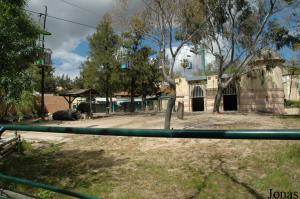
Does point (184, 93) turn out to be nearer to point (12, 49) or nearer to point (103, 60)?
point (103, 60)

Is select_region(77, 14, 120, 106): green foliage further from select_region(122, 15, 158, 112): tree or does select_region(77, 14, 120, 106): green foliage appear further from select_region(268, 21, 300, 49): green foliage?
select_region(268, 21, 300, 49): green foliage

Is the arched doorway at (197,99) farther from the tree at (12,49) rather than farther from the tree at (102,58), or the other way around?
the tree at (12,49)

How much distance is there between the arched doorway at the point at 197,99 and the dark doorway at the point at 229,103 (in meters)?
2.55

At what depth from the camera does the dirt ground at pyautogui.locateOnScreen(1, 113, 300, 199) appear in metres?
8.10

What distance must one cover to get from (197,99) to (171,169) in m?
30.4

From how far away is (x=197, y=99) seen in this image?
1561 inches

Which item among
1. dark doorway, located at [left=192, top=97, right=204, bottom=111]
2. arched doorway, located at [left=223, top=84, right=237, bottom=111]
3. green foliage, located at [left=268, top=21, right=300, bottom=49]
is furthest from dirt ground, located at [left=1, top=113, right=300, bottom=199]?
dark doorway, located at [left=192, top=97, right=204, bottom=111]

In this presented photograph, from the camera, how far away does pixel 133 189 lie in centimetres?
820

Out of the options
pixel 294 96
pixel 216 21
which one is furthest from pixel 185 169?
pixel 294 96

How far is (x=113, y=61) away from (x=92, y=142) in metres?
20.4

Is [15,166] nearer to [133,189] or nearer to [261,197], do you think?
[133,189]

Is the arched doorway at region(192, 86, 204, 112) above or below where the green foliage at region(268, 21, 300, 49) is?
below

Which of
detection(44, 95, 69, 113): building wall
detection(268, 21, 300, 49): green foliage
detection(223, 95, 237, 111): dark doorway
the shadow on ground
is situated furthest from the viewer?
detection(44, 95, 69, 113): building wall

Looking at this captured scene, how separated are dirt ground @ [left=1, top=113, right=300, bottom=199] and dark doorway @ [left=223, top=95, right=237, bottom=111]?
25.4m
